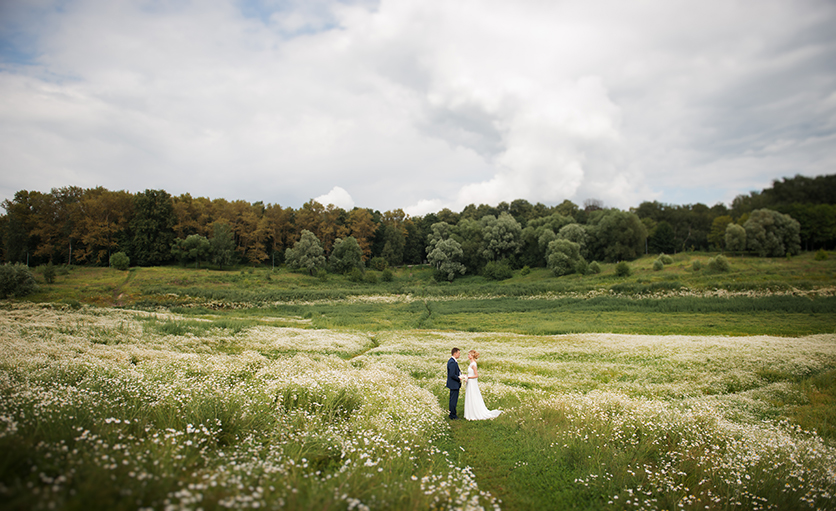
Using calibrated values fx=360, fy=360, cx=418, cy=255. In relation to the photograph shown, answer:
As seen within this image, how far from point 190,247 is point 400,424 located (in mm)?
82771

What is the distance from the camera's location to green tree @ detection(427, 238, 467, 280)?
9144 cm

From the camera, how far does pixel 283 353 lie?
18984 millimetres

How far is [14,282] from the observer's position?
128 ft

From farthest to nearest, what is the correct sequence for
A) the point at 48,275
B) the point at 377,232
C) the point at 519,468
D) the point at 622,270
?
the point at 377,232 < the point at 622,270 < the point at 48,275 < the point at 519,468

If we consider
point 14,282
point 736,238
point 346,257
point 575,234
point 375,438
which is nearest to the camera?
point 375,438

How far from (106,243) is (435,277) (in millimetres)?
71301

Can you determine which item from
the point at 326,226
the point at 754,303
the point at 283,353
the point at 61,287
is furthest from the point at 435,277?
the point at 283,353

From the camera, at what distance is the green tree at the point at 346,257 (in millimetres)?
85250

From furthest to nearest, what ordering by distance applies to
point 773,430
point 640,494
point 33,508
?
point 773,430
point 640,494
point 33,508

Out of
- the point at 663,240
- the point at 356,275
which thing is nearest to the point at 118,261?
the point at 356,275

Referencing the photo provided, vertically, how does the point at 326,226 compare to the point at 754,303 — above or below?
above

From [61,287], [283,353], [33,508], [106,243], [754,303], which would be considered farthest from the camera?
[106,243]

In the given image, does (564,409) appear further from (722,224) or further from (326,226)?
(722,224)

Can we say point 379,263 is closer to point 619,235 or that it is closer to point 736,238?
point 619,235
